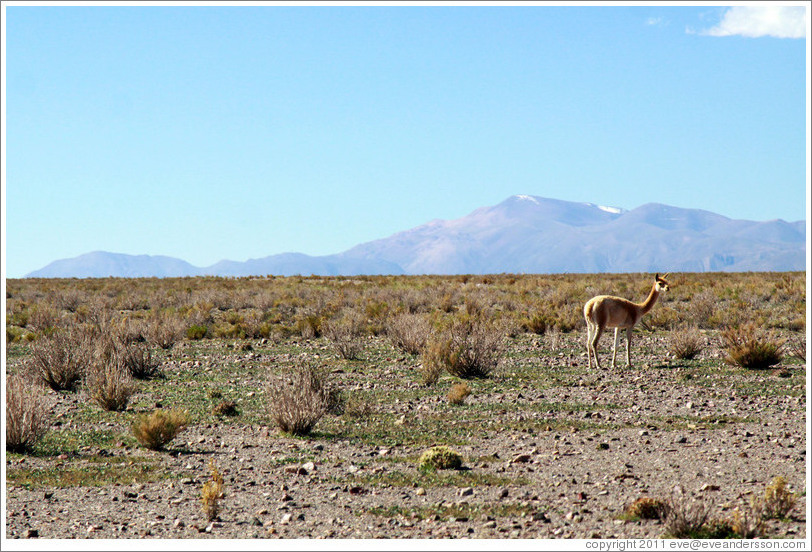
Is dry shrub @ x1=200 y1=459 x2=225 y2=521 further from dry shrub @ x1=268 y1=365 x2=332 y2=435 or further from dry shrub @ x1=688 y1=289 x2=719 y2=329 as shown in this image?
dry shrub @ x1=688 y1=289 x2=719 y2=329

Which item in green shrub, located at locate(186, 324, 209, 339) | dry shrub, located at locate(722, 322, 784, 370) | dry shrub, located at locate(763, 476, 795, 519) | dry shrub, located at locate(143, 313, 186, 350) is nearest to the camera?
dry shrub, located at locate(763, 476, 795, 519)

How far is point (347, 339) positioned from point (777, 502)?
552 inches

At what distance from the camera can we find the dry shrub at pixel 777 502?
6.99 metres

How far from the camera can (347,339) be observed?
2025 centimetres

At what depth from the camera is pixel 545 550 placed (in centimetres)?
593

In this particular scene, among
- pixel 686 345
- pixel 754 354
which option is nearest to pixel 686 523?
pixel 754 354

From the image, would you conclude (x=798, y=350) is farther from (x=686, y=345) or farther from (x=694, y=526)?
(x=694, y=526)

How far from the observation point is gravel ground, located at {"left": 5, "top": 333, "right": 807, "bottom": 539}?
7316 millimetres

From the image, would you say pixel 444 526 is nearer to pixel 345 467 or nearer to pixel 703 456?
pixel 345 467

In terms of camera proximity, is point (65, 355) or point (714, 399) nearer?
point (714, 399)

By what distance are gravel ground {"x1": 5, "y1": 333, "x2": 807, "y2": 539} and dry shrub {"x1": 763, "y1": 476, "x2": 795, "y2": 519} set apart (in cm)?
17

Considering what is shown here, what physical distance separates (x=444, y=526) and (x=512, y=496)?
1125mm

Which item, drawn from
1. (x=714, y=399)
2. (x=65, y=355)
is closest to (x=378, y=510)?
(x=714, y=399)

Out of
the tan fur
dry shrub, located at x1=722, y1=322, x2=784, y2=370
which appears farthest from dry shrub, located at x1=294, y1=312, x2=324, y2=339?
dry shrub, located at x1=722, y1=322, x2=784, y2=370
